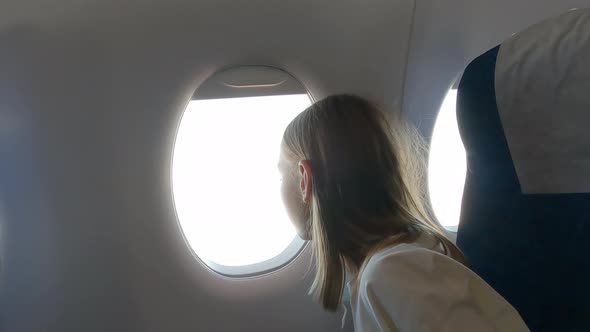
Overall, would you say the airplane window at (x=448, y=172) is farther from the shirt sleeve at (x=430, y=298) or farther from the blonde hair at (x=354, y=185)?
the shirt sleeve at (x=430, y=298)

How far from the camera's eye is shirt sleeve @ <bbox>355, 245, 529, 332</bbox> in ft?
2.29

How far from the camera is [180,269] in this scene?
123 centimetres

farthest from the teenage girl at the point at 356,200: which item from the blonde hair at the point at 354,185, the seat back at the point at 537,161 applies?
the seat back at the point at 537,161

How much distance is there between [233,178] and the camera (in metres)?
1.42

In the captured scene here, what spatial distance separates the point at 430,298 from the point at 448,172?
3.11 ft

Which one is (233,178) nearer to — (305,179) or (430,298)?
(305,179)

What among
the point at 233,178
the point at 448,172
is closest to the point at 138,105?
the point at 233,178

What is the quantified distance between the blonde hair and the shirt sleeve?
0.14 m

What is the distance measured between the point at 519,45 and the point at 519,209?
28cm

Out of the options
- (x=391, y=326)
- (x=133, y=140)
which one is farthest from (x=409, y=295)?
(x=133, y=140)

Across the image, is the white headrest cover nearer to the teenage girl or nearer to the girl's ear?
Result: the teenage girl

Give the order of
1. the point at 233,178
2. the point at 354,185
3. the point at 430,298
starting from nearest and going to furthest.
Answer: the point at 430,298 → the point at 354,185 → the point at 233,178

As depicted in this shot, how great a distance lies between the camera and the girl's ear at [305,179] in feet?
3.13

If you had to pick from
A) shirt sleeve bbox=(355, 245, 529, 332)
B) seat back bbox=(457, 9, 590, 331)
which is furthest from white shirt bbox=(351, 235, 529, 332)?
seat back bbox=(457, 9, 590, 331)
